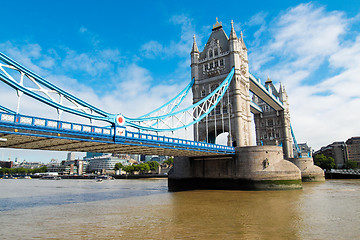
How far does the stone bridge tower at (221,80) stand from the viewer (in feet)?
118

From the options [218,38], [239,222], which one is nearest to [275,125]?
[218,38]

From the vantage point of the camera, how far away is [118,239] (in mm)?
9273

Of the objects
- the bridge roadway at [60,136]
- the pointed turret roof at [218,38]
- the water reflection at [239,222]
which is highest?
the pointed turret roof at [218,38]

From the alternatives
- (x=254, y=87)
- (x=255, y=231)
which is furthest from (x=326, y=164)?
(x=255, y=231)

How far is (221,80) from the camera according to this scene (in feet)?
126

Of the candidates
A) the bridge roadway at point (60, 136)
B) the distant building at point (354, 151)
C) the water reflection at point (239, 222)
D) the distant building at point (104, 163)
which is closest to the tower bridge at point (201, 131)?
the bridge roadway at point (60, 136)

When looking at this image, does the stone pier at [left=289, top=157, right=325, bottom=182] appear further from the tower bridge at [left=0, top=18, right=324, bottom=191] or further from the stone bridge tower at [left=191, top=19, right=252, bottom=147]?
the stone bridge tower at [left=191, top=19, right=252, bottom=147]

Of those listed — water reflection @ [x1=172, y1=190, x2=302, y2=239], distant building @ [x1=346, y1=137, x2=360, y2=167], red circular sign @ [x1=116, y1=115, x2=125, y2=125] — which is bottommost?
water reflection @ [x1=172, y1=190, x2=302, y2=239]

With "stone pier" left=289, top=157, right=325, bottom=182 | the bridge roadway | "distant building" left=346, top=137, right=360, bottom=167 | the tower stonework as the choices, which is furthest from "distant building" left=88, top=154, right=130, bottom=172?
the bridge roadway

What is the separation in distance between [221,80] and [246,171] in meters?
14.5

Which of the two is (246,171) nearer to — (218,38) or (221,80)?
(221,80)

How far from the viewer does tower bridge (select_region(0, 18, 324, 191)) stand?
1473 cm

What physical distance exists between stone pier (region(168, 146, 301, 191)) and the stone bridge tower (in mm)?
4264

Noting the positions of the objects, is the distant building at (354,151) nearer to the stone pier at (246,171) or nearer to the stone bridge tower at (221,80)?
the stone bridge tower at (221,80)
